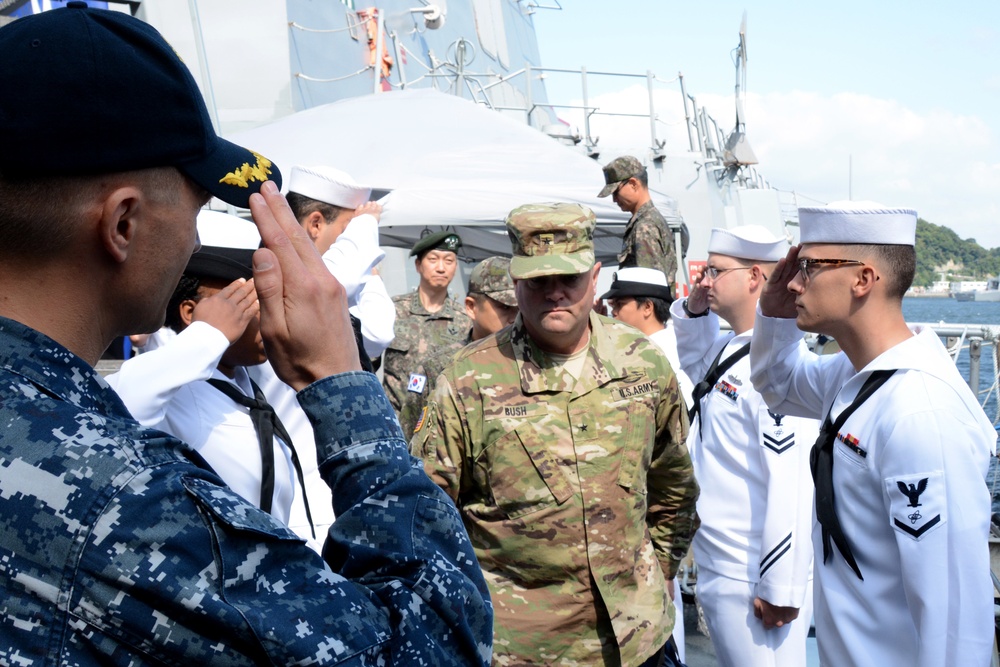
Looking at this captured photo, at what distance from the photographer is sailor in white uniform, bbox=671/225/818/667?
3551mm

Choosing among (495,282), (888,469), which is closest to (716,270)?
(495,282)

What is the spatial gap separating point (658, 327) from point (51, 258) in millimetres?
4265

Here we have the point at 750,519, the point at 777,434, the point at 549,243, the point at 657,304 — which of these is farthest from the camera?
the point at 657,304

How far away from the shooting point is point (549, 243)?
295cm

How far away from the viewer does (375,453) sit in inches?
40.1

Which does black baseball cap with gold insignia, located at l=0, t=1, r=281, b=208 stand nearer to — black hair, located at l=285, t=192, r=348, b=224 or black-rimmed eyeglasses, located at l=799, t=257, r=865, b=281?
black-rimmed eyeglasses, located at l=799, t=257, r=865, b=281

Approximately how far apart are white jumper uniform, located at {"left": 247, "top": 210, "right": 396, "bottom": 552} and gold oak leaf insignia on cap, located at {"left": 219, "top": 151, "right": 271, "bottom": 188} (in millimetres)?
482

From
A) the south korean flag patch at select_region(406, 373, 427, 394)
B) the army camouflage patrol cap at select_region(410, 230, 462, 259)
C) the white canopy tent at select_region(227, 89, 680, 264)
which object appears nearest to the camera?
the south korean flag patch at select_region(406, 373, 427, 394)

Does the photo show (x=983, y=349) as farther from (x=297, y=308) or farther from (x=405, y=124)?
(x=297, y=308)

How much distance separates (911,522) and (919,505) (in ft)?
0.14

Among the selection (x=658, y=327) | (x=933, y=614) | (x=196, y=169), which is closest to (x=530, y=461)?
(x=933, y=614)

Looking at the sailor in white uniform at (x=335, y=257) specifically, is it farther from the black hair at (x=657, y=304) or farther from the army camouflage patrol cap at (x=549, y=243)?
the black hair at (x=657, y=304)

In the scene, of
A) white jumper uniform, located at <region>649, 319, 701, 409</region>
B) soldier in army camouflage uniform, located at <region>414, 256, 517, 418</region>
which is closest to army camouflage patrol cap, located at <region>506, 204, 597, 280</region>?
white jumper uniform, located at <region>649, 319, 701, 409</region>

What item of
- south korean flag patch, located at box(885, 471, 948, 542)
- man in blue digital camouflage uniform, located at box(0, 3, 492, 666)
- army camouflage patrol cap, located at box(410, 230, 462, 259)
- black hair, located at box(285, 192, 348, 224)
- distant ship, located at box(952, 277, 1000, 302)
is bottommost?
distant ship, located at box(952, 277, 1000, 302)
